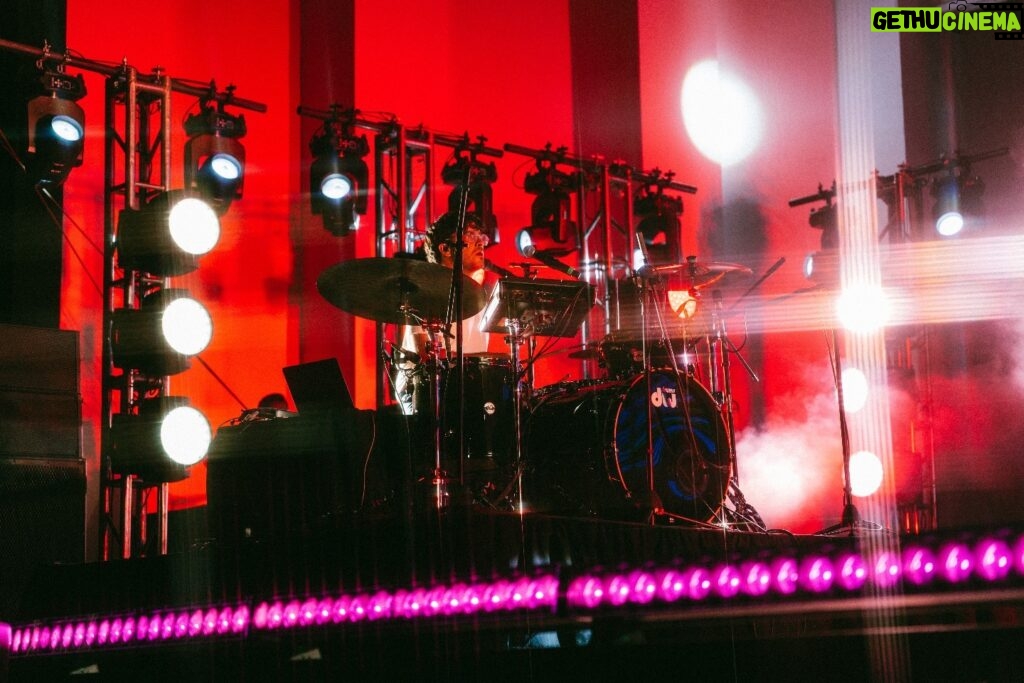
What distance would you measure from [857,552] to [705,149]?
288 inches

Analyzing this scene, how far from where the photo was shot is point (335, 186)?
24.2 ft

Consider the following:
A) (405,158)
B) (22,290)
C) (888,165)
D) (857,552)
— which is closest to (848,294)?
(888,165)

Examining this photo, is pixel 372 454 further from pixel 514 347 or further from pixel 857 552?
pixel 857 552

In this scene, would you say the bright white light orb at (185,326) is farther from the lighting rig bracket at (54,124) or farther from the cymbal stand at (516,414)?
the cymbal stand at (516,414)

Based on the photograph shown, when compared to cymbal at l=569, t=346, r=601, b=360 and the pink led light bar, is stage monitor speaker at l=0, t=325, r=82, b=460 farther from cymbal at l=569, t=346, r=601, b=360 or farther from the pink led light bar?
cymbal at l=569, t=346, r=601, b=360

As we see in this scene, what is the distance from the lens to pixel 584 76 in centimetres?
897

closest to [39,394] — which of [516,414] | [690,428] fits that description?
[516,414]

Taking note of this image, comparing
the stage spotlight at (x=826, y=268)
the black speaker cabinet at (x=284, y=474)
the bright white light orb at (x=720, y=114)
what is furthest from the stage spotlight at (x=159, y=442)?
the bright white light orb at (x=720, y=114)

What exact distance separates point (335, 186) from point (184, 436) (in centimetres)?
222

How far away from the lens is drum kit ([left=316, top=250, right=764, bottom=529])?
4.78m

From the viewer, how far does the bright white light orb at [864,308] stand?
667 centimetres

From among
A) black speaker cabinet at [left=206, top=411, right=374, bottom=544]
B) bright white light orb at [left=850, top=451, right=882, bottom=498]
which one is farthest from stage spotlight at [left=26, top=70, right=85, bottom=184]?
bright white light orb at [left=850, top=451, right=882, bottom=498]

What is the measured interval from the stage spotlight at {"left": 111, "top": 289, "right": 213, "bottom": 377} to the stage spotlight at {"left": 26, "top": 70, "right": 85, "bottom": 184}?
0.99 metres

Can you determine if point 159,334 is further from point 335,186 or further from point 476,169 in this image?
point 476,169
